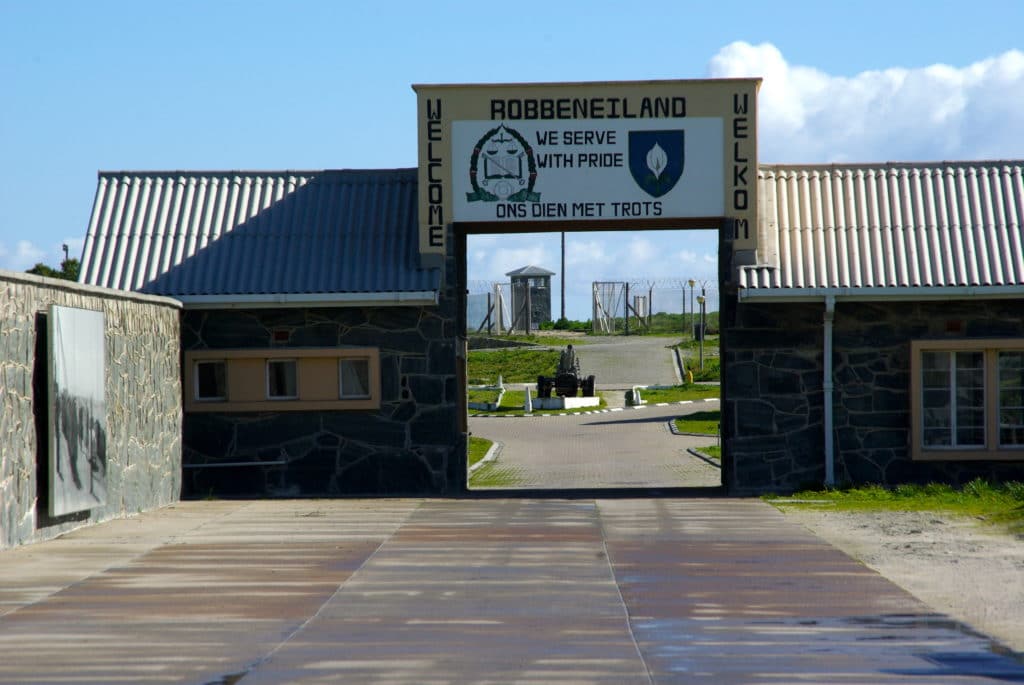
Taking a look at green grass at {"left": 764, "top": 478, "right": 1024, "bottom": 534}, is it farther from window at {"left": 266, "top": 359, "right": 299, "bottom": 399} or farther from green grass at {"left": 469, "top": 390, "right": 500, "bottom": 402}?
green grass at {"left": 469, "top": 390, "right": 500, "bottom": 402}

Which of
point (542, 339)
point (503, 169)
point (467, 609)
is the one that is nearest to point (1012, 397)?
point (503, 169)

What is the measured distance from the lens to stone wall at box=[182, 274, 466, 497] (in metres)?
19.8

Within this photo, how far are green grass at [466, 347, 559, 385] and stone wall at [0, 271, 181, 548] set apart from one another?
3159 cm

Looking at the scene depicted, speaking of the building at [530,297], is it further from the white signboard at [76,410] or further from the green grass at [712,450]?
the white signboard at [76,410]

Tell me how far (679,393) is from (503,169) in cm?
2770

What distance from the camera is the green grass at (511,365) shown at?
2046 inches

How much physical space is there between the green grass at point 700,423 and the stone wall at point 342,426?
15.5 meters

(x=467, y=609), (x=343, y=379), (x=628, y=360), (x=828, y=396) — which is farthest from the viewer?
(x=628, y=360)

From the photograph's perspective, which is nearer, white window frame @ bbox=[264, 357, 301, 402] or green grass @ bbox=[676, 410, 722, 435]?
white window frame @ bbox=[264, 357, 301, 402]

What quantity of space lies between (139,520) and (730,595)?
8.43 meters

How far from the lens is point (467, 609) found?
1009 cm

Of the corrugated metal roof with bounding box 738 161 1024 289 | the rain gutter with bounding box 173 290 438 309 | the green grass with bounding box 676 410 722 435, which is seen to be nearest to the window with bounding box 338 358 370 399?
the rain gutter with bounding box 173 290 438 309

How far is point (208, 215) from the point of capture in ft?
68.7

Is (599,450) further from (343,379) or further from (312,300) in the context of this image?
(312,300)
